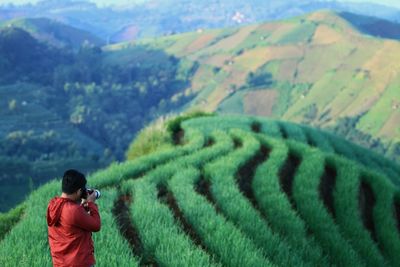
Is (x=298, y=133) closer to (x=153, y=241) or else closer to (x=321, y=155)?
(x=321, y=155)

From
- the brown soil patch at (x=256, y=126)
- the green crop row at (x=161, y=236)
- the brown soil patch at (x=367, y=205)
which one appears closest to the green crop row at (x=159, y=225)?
the green crop row at (x=161, y=236)

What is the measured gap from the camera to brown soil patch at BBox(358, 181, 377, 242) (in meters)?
11.1

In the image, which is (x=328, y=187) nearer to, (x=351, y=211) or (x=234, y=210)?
(x=351, y=211)

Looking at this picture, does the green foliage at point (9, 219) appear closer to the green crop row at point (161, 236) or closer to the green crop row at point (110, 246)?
the green crop row at point (110, 246)

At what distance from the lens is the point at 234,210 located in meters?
8.63

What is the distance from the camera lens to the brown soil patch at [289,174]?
11398mm

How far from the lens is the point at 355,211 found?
35.3ft

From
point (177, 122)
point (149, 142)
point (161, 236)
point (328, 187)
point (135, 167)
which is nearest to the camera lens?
point (161, 236)

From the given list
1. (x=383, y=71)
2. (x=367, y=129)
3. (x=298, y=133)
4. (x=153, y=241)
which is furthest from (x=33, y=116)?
(x=153, y=241)

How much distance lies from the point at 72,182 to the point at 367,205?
906 cm

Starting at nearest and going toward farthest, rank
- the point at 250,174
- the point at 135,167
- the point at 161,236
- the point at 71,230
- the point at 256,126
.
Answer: the point at 71,230
the point at 161,236
the point at 135,167
the point at 250,174
the point at 256,126

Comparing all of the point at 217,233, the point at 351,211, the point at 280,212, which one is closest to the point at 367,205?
the point at 351,211

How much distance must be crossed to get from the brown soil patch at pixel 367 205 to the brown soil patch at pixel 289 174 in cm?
169

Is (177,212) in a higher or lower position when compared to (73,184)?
lower
